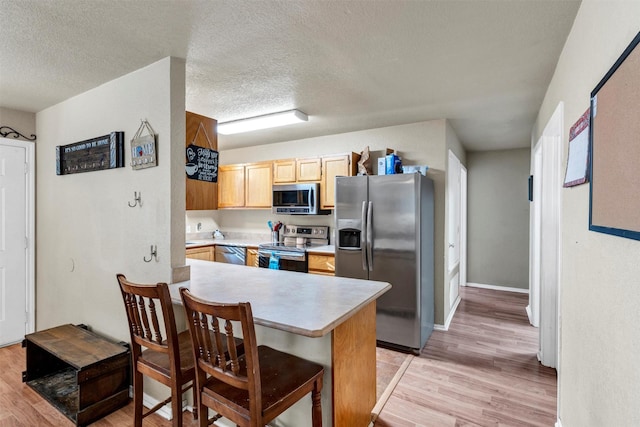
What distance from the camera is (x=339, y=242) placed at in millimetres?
3533

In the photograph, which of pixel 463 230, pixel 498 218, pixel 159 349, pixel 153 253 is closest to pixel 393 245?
pixel 153 253

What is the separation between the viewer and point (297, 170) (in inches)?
172

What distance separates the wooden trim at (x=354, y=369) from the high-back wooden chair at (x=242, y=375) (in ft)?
0.51

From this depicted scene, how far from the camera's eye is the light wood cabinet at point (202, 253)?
4.44 meters

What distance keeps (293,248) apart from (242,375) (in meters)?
2.72

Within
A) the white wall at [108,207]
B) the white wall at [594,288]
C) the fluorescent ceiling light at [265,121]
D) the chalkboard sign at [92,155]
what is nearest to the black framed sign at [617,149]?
the white wall at [594,288]

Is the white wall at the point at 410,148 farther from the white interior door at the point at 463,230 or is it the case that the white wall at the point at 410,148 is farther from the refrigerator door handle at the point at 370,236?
the white interior door at the point at 463,230

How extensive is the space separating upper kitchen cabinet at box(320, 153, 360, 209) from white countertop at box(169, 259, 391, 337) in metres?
1.77

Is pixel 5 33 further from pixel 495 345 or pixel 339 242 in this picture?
pixel 495 345

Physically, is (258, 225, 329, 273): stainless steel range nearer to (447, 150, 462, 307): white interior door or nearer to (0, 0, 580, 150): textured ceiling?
(447, 150, 462, 307): white interior door

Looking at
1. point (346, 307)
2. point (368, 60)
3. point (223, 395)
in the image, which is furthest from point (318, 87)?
point (223, 395)

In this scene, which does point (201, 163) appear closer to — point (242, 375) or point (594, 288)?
point (242, 375)

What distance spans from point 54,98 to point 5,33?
124cm

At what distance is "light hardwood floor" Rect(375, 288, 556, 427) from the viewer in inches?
85.7
